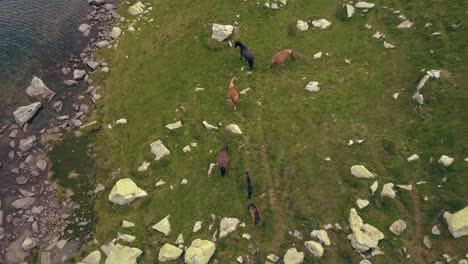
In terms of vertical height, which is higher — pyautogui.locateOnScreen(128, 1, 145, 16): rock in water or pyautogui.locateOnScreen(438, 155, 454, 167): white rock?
pyautogui.locateOnScreen(128, 1, 145, 16): rock in water

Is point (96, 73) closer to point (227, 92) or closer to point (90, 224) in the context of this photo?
point (227, 92)

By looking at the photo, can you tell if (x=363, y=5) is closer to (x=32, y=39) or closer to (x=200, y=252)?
(x=200, y=252)

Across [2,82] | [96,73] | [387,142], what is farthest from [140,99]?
[387,142]

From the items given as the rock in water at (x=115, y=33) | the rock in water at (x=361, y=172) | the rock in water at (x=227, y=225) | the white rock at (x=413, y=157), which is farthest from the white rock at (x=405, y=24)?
the rock in water at (x=115, y=33)

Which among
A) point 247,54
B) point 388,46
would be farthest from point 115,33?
point 388,46

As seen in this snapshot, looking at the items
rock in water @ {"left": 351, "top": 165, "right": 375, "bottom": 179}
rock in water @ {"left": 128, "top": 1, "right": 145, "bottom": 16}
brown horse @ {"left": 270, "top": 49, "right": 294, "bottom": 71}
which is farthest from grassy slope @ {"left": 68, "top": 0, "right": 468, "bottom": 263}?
rock in water @ {"left": 128, "top": 1, "right": 145, "bottom": 16}

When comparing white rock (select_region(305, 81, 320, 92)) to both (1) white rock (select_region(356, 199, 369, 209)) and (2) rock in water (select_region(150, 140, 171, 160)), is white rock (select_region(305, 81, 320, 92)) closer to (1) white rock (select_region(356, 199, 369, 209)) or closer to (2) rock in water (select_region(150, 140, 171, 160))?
(1) white rock (select_region(356, 199, 369, 209))

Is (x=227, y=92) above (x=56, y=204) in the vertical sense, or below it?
above
